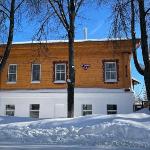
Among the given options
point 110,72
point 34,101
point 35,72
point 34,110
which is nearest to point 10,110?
point 34,110

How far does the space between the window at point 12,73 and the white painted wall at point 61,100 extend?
1.18 metres

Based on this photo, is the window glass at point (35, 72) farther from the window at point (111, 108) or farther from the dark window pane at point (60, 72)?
the window at point (111, 108)

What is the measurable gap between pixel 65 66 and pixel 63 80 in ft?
3.83

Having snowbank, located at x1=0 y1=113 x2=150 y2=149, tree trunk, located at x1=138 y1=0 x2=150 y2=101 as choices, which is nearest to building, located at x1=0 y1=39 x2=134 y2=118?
tree trunk, located at x1=138 y1=0 x2=150 y2=101

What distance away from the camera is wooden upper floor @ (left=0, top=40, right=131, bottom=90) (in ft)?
95.4

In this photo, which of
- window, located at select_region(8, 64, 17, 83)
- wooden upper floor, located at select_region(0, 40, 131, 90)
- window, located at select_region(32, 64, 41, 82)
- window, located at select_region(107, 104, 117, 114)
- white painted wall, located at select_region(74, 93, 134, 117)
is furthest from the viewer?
window, located at select_region(8, 64, 17, 83)

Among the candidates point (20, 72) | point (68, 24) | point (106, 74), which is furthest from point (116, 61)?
point (68, 24)

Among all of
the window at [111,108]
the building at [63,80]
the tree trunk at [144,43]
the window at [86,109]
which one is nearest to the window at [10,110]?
the building at [63,80]

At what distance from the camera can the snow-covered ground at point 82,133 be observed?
10.8 meters

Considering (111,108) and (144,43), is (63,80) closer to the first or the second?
(111,108)

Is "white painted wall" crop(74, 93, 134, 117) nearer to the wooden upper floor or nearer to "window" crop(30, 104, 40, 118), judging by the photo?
the wooden upper floor

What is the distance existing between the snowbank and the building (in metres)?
14.2

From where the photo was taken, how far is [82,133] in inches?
485

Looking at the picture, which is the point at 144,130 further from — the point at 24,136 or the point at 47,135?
the point at 24,136
